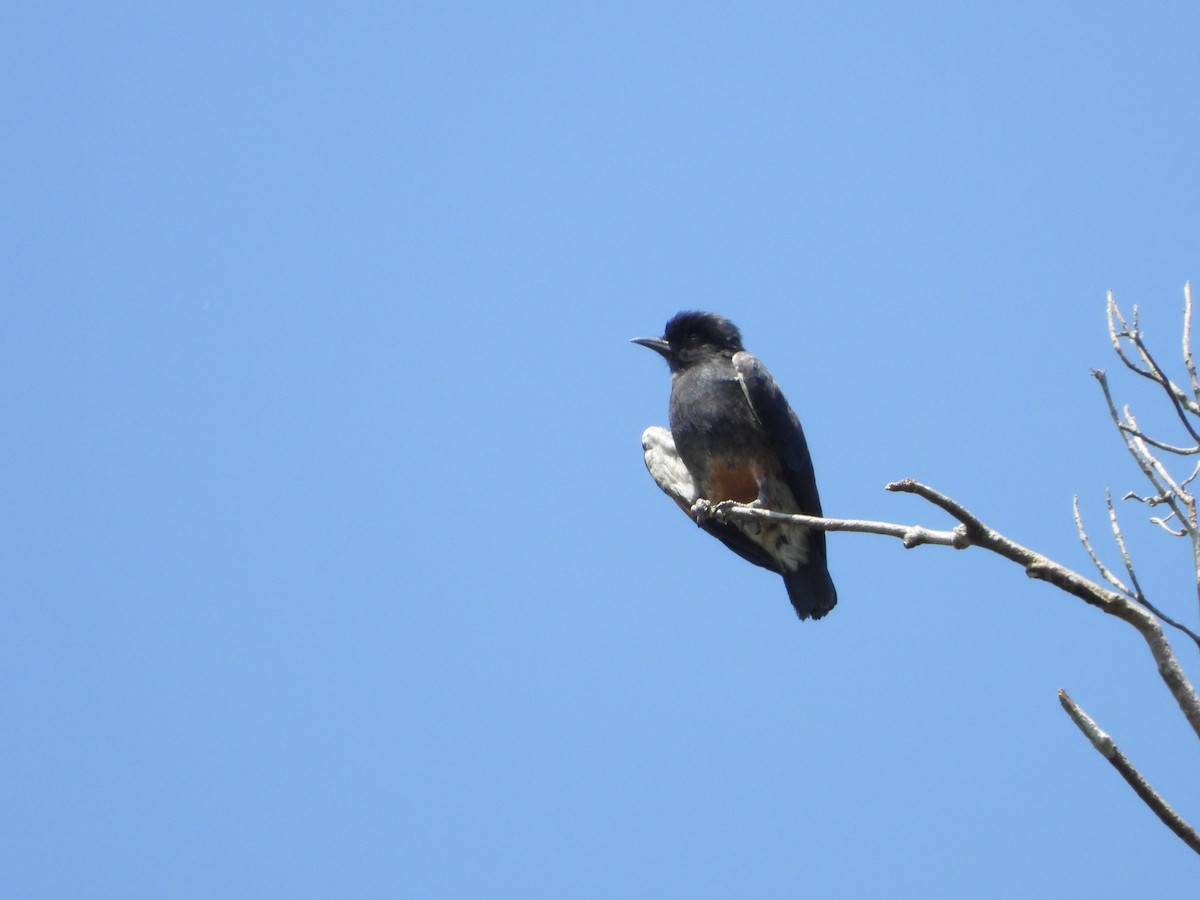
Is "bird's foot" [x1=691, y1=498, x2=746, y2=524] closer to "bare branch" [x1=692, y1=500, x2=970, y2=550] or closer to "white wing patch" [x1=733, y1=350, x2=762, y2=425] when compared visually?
"white wing patch" [x1=733, y1=350, x2=762, y2=425]

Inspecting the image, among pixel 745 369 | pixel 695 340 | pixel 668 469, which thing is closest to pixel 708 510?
pixel 668 469

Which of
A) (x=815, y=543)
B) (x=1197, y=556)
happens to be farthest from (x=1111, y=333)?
(x=815, y=543)

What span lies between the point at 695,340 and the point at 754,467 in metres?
1.31

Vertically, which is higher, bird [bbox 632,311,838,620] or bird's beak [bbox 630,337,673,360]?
bird's beak [bbox 630,337,673,360]

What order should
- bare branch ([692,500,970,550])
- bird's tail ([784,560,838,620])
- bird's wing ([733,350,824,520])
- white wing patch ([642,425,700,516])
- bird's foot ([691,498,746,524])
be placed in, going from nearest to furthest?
bare branch ([692,500,970,550]) → bird's foot ([691,498,746,524]) → bird's tail ([784,560,838,620]) → bird's wing ([733,350,824,520]) → white wing patch ([642,425,700,516])

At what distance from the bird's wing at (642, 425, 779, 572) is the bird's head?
0.50 metres

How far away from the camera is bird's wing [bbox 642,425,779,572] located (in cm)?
759

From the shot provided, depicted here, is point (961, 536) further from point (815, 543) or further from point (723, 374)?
point (723, 374)

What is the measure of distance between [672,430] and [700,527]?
62 centimetres

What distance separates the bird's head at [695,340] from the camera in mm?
8273

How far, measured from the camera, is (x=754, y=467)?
24.3ft

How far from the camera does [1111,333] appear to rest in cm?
421

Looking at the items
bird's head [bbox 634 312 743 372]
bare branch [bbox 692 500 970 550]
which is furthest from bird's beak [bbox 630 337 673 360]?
bare branch [bbox 692 500 970 550]

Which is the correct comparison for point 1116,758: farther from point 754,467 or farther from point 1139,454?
point 754,467
